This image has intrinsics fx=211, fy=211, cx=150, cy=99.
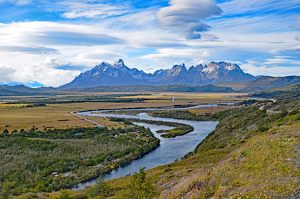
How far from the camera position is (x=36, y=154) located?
185 ft

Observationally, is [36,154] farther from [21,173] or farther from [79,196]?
[79,196]

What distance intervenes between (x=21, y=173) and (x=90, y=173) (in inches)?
571

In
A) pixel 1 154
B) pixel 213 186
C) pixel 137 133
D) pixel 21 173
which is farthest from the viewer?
pixel 137 133

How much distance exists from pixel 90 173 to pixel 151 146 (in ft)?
76.7

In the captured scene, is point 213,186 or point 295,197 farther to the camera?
point 213,186

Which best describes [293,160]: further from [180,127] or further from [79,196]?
[180,127]

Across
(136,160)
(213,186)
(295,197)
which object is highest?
(295,197)

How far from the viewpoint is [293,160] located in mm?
15008

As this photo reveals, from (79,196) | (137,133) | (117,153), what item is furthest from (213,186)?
(137,133)

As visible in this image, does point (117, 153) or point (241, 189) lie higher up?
point (241, 189)

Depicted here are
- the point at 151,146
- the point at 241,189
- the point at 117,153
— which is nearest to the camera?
the point at 241,189

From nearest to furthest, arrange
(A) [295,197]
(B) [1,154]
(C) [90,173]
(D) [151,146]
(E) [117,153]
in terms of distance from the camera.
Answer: (A) [295,197] < (C) [90,173] < (B) [1,154] < (E) [117,153] < (D) [151,146]

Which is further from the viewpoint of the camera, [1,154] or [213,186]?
[1,154]

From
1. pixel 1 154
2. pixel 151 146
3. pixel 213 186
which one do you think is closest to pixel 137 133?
pixel 151 146
